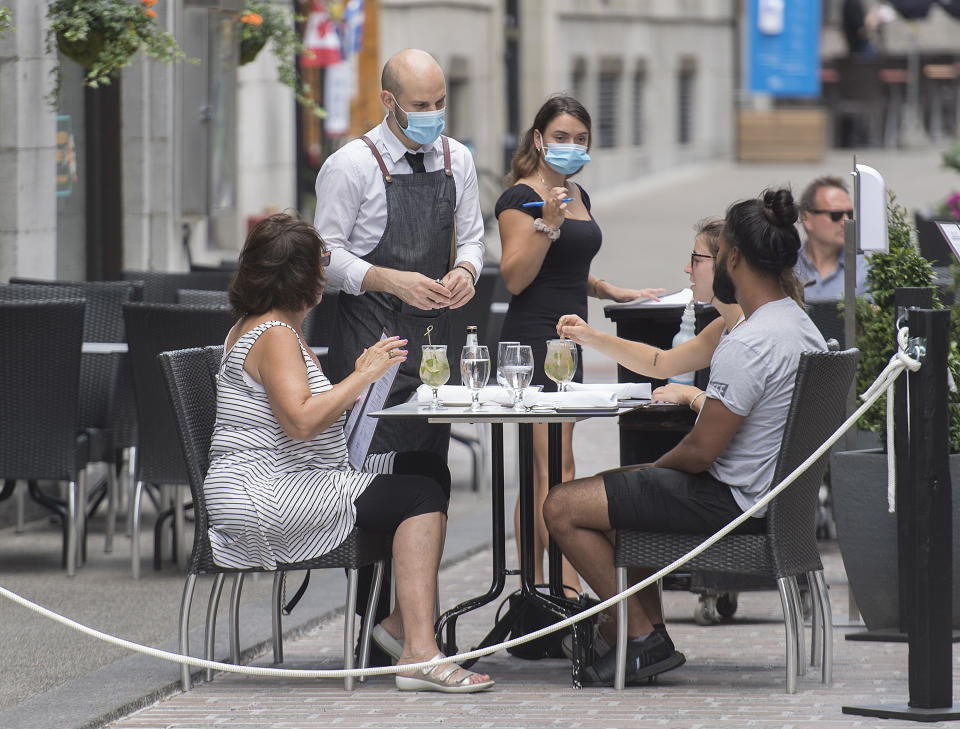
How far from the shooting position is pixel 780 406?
18.0ft

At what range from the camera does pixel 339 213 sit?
602 cm

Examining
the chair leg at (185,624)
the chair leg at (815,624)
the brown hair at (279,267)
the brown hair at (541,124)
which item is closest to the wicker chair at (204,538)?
the chair leg at (185,624)

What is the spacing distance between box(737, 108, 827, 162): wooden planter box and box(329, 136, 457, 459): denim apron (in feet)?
95.7

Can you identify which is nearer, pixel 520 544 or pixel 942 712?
pixel 942 712

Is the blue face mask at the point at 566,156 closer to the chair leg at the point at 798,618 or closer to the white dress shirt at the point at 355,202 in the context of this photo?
the white dress shirt at the point at 355,202

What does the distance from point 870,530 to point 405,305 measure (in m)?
1.72

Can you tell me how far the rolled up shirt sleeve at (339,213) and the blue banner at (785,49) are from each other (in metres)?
25.7

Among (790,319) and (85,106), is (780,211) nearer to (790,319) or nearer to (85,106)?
(790,319)

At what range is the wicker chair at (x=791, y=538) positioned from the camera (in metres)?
5.39

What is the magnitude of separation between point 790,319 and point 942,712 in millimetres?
1215

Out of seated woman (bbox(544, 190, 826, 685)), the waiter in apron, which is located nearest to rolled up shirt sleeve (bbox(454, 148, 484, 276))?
the waiter in apron

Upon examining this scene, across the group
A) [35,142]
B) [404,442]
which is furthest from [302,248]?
[35,142]

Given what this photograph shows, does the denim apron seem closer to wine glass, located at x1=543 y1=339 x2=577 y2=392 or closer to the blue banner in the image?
wine glass, located at x1=543 y1=339 x2=577 y2=392

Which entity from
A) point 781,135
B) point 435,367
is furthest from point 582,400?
point 781,135
